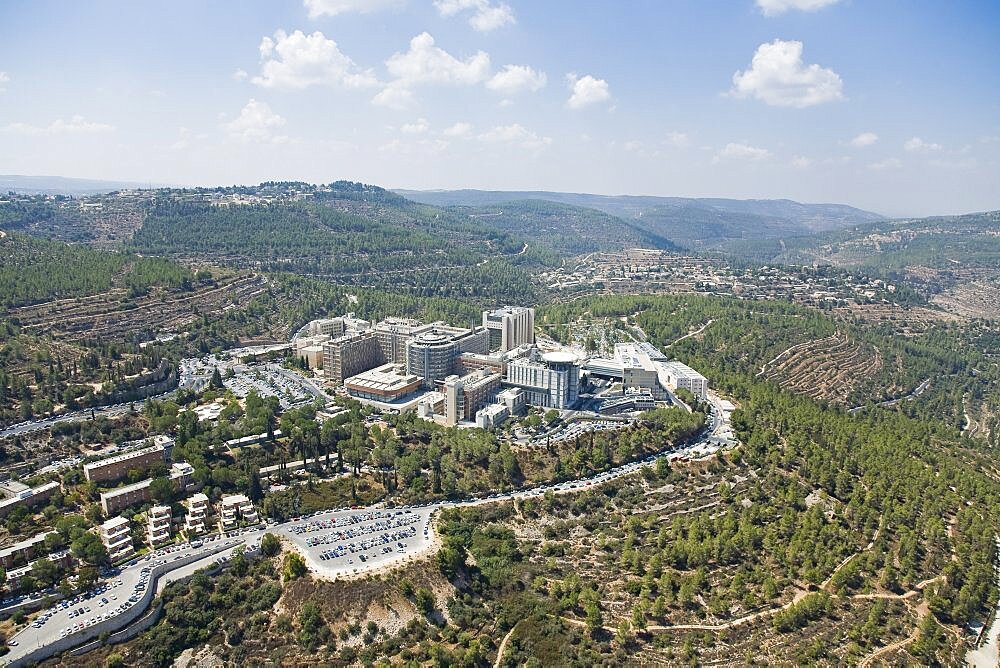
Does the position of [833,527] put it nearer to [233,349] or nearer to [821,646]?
[821,646]

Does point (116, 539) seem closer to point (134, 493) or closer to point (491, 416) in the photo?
point (134, 493)

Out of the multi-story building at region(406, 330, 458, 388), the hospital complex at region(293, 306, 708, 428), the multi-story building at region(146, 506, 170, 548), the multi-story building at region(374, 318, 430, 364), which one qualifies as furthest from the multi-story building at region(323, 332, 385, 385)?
the multi-story building at region(146, 506, 170, 548)

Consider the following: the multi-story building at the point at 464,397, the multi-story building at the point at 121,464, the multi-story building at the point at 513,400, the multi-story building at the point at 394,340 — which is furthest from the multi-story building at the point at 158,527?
the multi-story building at the point at 394,340

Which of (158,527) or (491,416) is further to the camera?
(491,416)

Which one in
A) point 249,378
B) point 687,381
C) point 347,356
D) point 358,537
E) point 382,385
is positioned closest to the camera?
point 358,537

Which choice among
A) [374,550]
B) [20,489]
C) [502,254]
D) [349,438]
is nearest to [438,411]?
[349,438]

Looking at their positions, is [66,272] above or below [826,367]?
above

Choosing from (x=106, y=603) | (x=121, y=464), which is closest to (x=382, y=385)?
(x=121, y=464)
